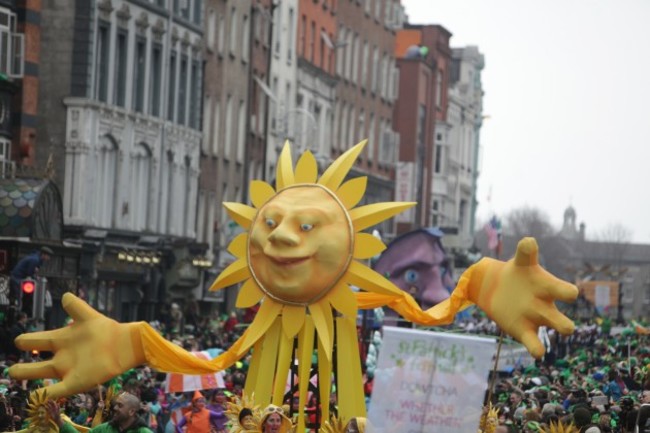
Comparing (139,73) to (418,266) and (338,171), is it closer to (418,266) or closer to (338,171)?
(418,266)

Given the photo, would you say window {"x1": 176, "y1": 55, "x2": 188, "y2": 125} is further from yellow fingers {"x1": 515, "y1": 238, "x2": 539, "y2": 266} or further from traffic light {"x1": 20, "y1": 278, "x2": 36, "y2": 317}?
yellow fingers {"x1": 515, "y1": 238, "x2": 539, "y2": 266}

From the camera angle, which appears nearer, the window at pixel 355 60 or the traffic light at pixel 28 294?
the traffic light at pixel 28 294

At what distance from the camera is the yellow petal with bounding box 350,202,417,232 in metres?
21.4

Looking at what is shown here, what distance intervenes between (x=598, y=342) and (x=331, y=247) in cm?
2879

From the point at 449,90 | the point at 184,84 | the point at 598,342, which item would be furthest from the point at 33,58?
the point at 449,90

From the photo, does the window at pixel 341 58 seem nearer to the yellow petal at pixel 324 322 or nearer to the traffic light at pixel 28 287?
the traffic light at pixel 28 287

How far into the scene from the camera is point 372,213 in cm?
2147

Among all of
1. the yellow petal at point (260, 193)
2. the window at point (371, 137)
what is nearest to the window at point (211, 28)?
the window at point (371, 137)

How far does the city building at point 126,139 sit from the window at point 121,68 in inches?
1.7

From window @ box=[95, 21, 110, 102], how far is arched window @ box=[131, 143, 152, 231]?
2.97 metres

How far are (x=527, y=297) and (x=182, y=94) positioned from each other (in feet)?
124

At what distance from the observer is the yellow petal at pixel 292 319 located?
2128 cm

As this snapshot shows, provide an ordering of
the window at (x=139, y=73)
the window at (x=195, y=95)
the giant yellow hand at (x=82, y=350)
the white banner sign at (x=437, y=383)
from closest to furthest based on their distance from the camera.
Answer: the white banner sign at (x=437, y=383)
the giant yellow hand at (x=82, y=350)
the window at (x=139, y=73)
the window at (x=195, y=95)

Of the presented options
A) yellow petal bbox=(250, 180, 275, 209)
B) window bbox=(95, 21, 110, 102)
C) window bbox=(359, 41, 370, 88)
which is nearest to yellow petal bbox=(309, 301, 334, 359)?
yellow petal bbox=(250, 180, 275, 209)
